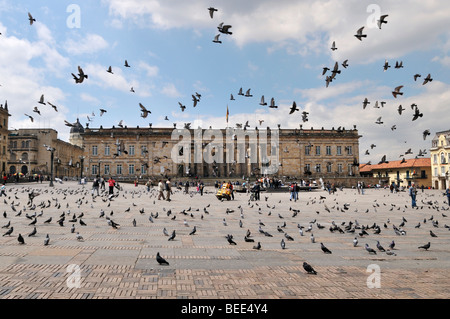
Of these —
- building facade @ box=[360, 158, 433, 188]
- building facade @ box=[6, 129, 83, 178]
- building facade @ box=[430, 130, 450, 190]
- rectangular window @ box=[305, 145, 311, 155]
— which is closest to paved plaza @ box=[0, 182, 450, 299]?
building facade @ box=[430, 130, 450, 190]

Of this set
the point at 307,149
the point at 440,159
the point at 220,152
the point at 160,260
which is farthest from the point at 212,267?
the point at 307,149

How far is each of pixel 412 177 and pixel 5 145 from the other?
76.8 meters

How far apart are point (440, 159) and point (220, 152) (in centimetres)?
3940

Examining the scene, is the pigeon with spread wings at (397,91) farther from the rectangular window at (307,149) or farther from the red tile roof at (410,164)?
the red tile roof at (410,164)

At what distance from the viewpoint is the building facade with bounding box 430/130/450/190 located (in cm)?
5438

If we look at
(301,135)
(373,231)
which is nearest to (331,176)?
(301,135)

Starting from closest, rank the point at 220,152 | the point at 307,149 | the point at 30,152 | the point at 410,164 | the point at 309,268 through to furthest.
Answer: the point at 309,268
the point at 220,152
the point at 410,164
the point at 307,149
the point at 30,152

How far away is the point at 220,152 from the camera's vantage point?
65.3 m

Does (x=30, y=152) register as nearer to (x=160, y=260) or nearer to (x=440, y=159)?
(x=160, y=260)

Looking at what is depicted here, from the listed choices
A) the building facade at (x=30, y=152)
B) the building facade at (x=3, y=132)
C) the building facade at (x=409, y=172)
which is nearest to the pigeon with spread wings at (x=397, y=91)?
the building facade at (x=409, y=172)

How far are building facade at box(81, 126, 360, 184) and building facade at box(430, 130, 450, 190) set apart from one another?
537 inches

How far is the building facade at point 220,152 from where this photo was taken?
209 feet

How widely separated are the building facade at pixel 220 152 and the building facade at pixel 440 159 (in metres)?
13.6
